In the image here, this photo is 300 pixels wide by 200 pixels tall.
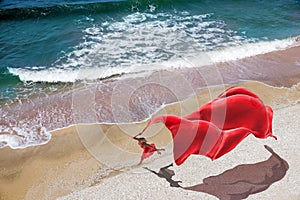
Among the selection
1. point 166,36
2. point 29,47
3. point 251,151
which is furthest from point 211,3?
point 251,151

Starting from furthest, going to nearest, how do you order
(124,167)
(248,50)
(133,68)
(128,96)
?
(248,50)
(133,68)
(128,96)
(124,167)

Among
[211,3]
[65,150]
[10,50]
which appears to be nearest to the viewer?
[65,150]

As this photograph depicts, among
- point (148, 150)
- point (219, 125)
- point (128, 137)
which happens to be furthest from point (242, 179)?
point (128, 137)

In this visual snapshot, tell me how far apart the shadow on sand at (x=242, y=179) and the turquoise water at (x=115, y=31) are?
4.67 meters

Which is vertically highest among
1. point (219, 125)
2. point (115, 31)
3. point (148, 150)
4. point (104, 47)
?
point (219, 125)

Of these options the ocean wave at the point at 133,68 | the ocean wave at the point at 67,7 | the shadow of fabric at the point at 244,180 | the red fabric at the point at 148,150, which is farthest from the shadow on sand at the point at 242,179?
the ocean wave at the point at 67,7

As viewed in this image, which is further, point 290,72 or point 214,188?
point 290,72

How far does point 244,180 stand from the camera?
4.79 metres

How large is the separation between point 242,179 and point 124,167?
5.76ft

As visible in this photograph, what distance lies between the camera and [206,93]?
7.59m

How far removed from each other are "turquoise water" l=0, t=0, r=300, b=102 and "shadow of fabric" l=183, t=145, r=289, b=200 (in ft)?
15.5

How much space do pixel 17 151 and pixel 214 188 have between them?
A: 3.48 meters

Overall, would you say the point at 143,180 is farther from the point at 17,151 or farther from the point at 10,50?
the point at 10,50

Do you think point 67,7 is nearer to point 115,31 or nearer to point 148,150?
point 115,31
